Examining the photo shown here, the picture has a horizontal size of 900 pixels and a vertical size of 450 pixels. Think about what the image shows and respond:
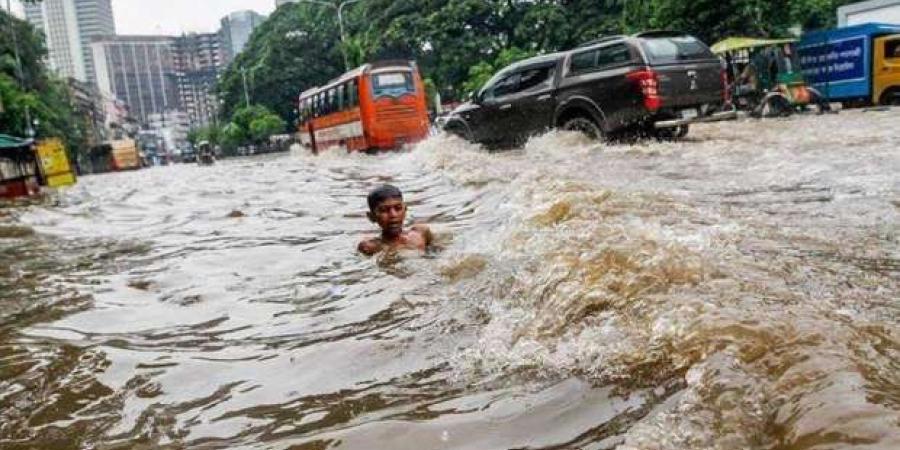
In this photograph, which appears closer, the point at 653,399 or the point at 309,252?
the point at 653,399

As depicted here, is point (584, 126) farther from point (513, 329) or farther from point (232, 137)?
point (232, 137)

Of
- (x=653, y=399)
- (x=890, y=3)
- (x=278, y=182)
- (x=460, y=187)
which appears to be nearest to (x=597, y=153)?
(x=460, y=187)

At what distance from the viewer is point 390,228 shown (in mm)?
5254

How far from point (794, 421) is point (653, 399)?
1.44 feet

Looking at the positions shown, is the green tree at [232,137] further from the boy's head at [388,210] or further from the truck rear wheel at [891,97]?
the boy's head at [388,210]

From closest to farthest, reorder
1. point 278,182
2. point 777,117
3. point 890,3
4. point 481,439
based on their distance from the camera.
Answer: point 481,439 < point 278,182 < point 777,117 < point 890,3

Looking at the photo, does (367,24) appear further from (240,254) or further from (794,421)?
(794,421)

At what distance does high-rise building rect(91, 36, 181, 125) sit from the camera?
581ft

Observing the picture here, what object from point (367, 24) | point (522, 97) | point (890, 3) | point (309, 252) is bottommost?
point (309, 252)

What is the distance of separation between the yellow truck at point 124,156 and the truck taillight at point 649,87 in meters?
48.7

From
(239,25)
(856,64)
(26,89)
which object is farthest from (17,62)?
(239,25)

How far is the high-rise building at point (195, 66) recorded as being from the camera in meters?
166

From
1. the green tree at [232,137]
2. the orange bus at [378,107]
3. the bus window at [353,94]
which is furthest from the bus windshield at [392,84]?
the green tree at [232,137]

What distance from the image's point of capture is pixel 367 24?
4772 centimetres
